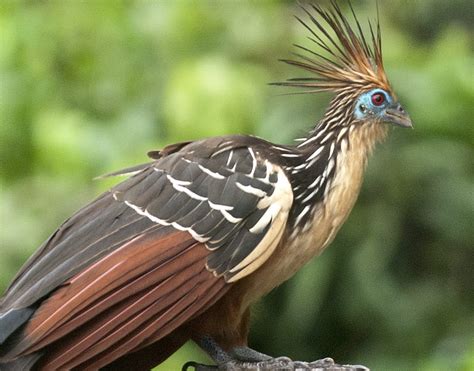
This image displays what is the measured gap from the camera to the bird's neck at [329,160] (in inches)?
172

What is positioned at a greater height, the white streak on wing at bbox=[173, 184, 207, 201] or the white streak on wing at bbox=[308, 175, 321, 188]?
the white streak on wing at bbox=[173, 184, 207, 201]

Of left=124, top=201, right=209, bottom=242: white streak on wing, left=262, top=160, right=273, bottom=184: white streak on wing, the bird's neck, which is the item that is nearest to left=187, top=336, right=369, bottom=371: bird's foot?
left=124, top=201, right=209, bottom=242: white streak on wing

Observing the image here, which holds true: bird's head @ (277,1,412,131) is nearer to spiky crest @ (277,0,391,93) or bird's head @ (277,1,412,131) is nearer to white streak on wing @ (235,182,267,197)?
spiky crest @ (277,0,391,93)

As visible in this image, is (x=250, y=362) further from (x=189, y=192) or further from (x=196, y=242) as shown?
(x=189, y=192)

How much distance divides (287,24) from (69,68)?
1556mm

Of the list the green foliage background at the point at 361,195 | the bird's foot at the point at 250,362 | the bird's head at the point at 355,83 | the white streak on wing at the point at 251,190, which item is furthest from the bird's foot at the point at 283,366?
the green foliage background at the point at 361,195

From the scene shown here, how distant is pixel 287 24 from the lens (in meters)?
8.17

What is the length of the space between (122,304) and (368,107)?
1124 mm

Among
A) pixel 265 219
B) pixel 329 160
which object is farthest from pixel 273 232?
pixel 329 160

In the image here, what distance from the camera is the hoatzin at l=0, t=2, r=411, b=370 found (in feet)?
13.2

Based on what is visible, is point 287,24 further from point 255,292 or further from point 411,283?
point 255,292

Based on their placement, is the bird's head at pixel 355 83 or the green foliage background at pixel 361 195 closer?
the bird's head at pixel 355 83

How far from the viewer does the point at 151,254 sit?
4.13m

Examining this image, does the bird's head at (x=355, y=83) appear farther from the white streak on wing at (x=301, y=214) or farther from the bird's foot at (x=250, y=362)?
the bird's foot at (x=250, y=362)
